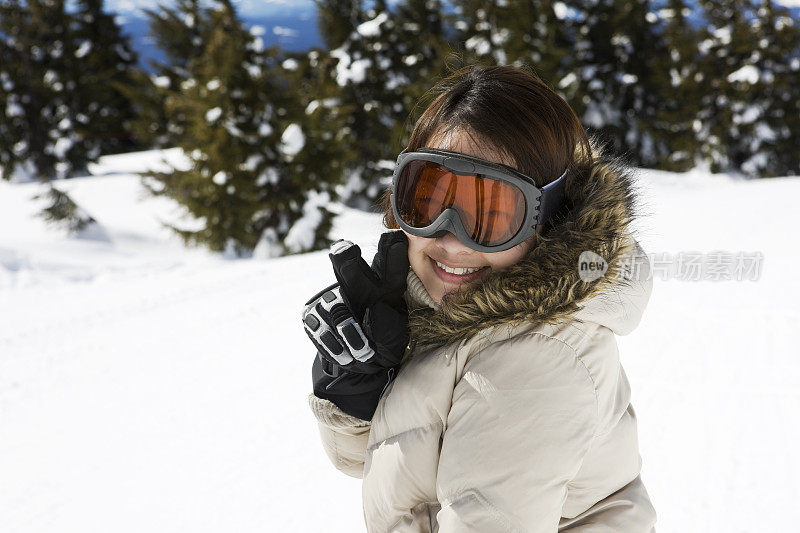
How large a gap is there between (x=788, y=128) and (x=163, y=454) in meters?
22.0

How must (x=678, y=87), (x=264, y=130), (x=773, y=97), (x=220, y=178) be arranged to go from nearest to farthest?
(x=220, y=178), (x=264, y=130), (x=773, y=97), (x=678, y=87)

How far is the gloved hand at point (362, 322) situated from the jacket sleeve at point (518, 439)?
27 cm

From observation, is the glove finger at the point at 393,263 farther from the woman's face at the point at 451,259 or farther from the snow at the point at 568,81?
the snow at the point at 568,81

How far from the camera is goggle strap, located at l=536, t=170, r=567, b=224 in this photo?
3.99 feet

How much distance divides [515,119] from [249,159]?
400 inches

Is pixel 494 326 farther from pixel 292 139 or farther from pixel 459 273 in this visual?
pixel 292 139

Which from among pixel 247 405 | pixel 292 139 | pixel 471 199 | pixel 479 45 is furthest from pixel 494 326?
pixel 479 45

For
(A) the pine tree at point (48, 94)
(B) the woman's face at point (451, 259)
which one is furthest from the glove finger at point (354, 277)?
(A) the pine tree at point (48, 94)

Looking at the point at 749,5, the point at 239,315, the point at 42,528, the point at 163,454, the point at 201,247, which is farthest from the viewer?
the point at 749,5

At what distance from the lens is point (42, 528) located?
268 cm

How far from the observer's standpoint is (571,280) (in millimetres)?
1126

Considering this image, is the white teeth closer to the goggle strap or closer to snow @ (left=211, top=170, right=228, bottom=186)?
the goggle strap

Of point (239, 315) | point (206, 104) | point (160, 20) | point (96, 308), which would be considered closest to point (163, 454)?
point (239, 315)

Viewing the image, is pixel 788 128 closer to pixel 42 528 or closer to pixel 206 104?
pixel 206 104
